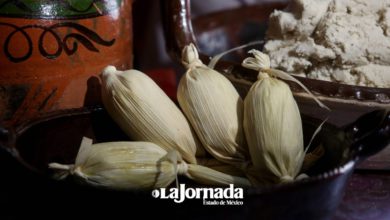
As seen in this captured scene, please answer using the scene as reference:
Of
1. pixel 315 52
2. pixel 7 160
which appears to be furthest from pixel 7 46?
pixel 315 52

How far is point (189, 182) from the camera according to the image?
36 cm

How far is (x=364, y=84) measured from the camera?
465mm

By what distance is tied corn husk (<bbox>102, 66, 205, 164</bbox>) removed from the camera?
376 millimetres

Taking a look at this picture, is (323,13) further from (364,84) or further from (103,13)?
(103,13)

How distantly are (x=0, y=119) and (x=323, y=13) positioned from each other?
0.98 ft

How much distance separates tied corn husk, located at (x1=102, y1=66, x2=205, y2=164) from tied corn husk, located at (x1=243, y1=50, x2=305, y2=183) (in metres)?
0.04

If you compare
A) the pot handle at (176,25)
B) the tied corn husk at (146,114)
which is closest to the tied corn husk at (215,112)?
the tied corn husk at (146,114)

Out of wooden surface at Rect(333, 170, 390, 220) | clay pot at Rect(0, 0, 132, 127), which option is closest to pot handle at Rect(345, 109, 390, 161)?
wooden surface at Rect(333, 170, 390, 220)

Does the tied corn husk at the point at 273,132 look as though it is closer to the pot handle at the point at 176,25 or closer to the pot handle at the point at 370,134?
the pot handle at the point at 370,134

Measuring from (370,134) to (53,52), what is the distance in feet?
0.84

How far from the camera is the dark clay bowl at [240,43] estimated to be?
424mm

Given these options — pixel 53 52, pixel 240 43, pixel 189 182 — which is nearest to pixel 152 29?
pixel 240 43

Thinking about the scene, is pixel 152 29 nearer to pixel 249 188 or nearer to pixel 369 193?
pixel 369 193

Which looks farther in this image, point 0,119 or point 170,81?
point 170,81
